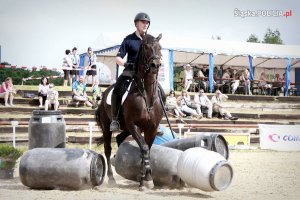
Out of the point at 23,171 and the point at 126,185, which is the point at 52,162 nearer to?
the point at 23,171

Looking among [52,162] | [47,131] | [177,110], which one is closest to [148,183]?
[52,162]

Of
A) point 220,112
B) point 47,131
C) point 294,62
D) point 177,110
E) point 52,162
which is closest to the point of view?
point 52,162

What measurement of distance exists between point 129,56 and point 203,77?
16896 millimetres

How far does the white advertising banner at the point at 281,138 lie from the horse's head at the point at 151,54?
11.5m

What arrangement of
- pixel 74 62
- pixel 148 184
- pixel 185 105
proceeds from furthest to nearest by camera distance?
pixel 185 105 → pixel 74 62 → pixel 148 184

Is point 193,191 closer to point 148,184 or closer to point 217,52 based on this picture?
point 148,184

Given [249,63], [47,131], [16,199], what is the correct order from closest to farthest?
[16,199]
[47,131]
[249,63]

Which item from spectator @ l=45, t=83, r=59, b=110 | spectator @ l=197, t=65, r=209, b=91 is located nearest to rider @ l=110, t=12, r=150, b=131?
spectator @ l=45, t=83, r=59, b=110

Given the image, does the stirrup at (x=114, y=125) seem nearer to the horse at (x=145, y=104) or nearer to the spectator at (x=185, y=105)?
the horse at (x=145, y=104)

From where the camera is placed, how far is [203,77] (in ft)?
84.1

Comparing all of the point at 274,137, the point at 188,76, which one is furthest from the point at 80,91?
the point at 274,137

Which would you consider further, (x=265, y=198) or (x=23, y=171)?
(x=23, y=171)

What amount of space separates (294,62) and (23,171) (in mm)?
25994

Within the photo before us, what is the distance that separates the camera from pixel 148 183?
Result: 26.8ft
